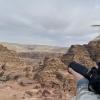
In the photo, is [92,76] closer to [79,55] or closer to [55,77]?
[55,77]

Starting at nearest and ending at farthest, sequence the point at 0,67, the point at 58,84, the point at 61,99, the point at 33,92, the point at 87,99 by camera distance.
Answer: the point at 87,99, the point at 61,99, the point at 33,92, the point at 58,84, the point at 0,67

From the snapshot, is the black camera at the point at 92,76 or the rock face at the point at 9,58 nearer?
the black camera at the point at 92,76

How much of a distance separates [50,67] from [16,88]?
3.64 metres

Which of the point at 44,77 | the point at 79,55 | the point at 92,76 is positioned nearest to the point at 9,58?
the point at 79,55

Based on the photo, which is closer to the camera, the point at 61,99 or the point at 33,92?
the point at 61,99

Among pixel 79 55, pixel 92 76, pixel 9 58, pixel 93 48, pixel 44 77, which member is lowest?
pixel 44 77

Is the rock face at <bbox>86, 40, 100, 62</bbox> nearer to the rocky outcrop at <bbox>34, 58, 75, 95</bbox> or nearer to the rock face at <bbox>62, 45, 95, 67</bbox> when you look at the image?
the rock face at <bbox>62, 45, 95, 67</bbox>

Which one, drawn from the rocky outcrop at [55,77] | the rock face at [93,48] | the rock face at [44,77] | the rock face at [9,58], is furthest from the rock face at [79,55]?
the rock face at [9,58]

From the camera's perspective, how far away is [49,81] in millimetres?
24328

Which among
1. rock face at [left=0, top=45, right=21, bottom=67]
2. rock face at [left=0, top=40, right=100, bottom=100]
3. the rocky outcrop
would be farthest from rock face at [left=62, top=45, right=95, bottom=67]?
rock face at [left=0, top=45, right=21, bottom=67]

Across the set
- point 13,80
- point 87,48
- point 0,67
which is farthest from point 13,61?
point 87,48

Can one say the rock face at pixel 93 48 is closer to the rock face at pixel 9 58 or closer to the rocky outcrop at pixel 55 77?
the rocky outcrop at pixel 55 77

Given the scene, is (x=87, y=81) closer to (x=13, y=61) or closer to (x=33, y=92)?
(x=33, y=92)

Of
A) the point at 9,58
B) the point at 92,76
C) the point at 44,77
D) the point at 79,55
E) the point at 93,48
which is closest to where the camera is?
the point at 92,76
